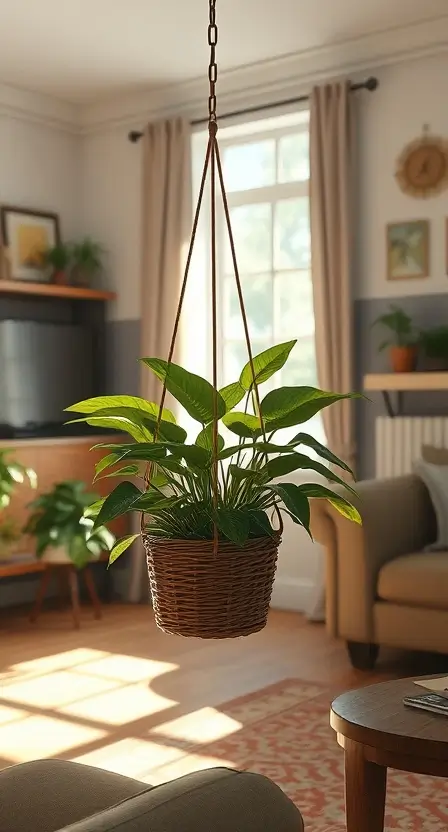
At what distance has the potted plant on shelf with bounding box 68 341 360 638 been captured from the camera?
4.92ft

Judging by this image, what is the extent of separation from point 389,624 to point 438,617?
0.22 meters

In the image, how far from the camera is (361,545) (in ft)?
14.2

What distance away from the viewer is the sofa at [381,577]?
4230 mm

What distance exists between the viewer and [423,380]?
497 centimetres

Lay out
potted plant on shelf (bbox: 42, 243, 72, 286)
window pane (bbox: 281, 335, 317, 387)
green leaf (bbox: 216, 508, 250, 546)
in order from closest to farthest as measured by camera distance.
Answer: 1. green leaf (bbox: 216, 508, 250, 546)
2. window pane (bbox: 281, 335, 317, 387)
3. potted plant on shelf (bbox: 42, 243, 72, 286)

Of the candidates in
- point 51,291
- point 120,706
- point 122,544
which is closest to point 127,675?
point 120,706

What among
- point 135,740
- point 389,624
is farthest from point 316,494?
point 389,624

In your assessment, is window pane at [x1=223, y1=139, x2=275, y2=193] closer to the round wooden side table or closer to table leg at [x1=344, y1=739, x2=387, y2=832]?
the round wooden side table

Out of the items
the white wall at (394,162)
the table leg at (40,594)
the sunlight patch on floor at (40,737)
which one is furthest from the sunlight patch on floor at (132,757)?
the white wall at (394,162)

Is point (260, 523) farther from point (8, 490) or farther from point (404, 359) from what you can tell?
point (8, 490)

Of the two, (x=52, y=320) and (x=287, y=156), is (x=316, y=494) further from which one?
(x=52, y=320)

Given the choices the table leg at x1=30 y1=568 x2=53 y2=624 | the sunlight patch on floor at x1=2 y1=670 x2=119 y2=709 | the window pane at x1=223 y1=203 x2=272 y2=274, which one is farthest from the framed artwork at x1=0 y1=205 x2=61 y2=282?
the sunlight patch on floor at x1=2 y1=670 x2=119 y2=709

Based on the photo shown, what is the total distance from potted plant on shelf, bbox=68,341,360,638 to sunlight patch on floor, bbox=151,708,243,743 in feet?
6.75

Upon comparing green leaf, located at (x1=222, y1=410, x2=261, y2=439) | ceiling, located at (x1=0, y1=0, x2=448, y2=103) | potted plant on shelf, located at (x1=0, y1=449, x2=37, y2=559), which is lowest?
potted plant on shelf, located at (x1=0, y1=449, x2=37, y2=559)
